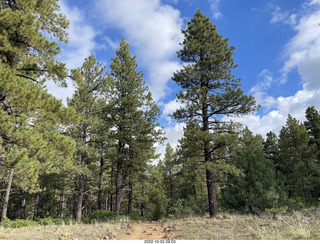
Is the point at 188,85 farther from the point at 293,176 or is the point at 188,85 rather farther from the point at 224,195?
the point at 293,176

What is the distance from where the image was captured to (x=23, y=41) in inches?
277

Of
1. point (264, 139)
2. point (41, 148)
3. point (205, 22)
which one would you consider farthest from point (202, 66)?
point (264, 139)

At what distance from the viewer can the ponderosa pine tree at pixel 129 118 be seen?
14.5 meters

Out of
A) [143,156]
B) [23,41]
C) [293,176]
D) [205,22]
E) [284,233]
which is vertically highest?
[205,22]

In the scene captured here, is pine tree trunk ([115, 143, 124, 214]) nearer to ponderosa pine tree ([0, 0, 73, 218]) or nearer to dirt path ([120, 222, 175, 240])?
dirt path ([120, 222, 175, 240])

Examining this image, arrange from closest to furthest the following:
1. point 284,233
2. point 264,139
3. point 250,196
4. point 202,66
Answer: point 284,233 → point 202,66 → point 250,196 → point 264,139

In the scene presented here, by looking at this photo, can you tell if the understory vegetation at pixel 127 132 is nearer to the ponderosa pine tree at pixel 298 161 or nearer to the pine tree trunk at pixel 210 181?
the pine tree trunk at pixel 210 181

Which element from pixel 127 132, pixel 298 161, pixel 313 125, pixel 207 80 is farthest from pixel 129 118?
pixel 313 125

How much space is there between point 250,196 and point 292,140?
17.9m

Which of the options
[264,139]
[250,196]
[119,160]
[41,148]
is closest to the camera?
[41,148]

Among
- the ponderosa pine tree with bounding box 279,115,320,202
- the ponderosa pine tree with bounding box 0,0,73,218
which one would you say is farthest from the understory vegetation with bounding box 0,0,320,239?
the ponderosa pine tree with bounding box 279,115,320,202

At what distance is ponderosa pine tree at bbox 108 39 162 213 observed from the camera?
14.5 metres

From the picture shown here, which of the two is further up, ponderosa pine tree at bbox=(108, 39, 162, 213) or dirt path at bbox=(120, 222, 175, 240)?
ponderosa pine tree at bbox=(108, 39, 162, 213)

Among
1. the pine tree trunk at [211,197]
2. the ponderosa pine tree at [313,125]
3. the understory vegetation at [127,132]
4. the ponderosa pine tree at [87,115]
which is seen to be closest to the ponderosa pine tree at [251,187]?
the understory vegetation at [127,132]
